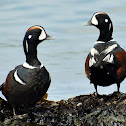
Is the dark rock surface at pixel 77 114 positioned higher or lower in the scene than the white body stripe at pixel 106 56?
lower

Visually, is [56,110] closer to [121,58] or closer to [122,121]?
[122,121]

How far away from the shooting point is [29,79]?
759cm

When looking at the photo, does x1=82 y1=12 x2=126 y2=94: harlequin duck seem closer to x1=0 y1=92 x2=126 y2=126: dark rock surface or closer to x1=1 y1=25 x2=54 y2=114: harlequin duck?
x1=0 y1=92 x2=126 y2=126: dark rock surface

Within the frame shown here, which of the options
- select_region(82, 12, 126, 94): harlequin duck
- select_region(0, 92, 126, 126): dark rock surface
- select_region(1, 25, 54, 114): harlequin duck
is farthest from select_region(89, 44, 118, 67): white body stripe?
select_region(1, 25, 54, 114): harlequin duck

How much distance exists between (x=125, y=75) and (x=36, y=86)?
77.0 inches

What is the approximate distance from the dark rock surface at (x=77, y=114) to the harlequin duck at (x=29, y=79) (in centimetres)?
27

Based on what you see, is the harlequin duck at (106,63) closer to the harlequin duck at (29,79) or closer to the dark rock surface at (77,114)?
the dark rock surface at (77,114)

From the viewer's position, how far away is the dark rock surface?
23.5 feet

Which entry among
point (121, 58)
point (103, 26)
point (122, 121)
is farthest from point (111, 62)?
point (122, 121)

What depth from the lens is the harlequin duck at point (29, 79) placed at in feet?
24.9

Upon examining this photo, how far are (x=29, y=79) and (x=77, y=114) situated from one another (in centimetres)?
103

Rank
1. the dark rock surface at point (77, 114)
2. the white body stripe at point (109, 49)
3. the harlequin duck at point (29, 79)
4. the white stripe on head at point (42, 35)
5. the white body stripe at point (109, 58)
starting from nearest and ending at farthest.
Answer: the dark rock surface at point (77, 114) < the harlequin duck at point (29, 79) < the white stripe on head at point (42, 35) < the white body stripe at point (109, 58) < the white body stripe at point (109, 49)

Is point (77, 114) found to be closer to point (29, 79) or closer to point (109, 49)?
point (29, 79)

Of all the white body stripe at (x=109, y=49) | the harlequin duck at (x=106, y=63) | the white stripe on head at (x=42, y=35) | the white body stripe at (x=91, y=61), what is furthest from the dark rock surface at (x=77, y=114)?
the white stripe on head at (x=42, y=35)
